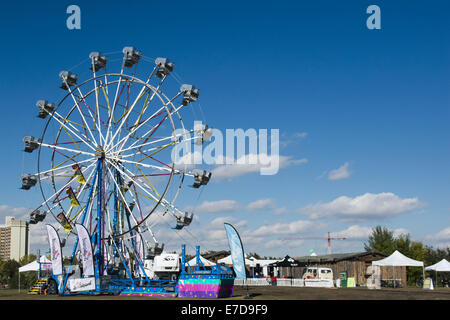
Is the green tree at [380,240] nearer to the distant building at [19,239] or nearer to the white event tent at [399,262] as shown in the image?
the white event tent at [399,262]

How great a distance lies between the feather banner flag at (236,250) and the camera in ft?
92.3

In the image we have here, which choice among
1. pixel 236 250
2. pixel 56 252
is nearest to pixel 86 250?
pixel 56 252

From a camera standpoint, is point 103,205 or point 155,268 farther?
point 155,268

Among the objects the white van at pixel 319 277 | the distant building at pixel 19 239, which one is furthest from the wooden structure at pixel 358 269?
the distant building at pixel 19 239

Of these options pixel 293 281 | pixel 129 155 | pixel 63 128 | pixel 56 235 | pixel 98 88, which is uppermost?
pixel 98 88

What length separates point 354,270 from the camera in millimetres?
56938

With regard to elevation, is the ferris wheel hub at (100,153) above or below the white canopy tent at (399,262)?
above

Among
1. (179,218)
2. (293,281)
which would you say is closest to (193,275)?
(179,218)

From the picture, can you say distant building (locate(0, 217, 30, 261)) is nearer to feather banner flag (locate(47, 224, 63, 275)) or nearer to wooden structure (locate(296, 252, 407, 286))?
wooden structure (locate(296, 252, 407, 286))

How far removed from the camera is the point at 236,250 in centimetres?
2891

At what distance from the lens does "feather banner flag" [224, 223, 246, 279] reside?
28.1 meters
